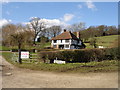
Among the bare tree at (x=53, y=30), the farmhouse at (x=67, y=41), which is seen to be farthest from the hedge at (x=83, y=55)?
the bare tree at (x=53, y=30)

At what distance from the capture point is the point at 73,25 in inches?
3051

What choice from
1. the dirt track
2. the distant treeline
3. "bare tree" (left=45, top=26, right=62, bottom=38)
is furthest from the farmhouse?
the dirt track

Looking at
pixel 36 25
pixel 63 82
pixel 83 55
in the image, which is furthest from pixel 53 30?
pixel 63 82

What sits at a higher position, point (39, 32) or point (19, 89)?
point (39, 32)

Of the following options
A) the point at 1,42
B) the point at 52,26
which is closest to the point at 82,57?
the point at 1,42

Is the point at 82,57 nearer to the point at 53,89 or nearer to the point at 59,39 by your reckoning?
the point at 53,89

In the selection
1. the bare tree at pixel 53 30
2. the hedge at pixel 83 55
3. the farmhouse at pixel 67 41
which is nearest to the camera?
the hedge at pixel 83 55

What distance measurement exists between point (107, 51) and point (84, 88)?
11.9 meters

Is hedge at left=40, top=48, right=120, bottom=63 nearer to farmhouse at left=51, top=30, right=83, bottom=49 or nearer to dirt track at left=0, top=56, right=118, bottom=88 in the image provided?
dirt track at left=0, top=56, right=118, bottom=88

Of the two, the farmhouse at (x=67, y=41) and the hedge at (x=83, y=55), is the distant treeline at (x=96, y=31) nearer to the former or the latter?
the farmhouse at (x=67, y=41)

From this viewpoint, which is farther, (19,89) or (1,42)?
(1,42)

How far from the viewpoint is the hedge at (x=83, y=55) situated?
14.6m

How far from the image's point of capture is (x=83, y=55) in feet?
51.7

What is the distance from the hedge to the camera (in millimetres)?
14602
